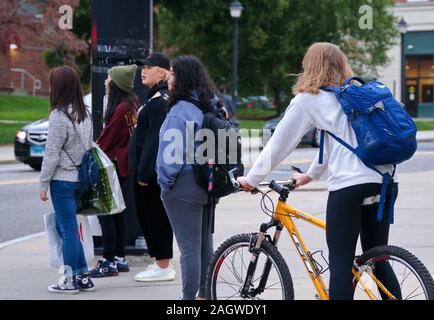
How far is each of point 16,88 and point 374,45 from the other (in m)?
23.7

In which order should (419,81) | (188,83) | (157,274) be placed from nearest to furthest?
(188,83), (157,274), (419,81)

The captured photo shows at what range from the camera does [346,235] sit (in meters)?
5.37

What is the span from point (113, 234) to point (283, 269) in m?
2.85

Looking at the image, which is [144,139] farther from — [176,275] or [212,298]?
[212,298]

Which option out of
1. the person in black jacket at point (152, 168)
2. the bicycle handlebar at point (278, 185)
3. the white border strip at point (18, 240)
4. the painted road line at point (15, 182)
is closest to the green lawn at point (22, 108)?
the painted road line at point (15, 182)

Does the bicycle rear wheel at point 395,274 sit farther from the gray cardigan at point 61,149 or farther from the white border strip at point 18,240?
the white border strip at point 18,240

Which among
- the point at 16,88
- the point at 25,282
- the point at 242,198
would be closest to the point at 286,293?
the point at 25,282

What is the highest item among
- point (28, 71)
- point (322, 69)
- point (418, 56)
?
point (418, 56)

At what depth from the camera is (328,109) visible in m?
5.48

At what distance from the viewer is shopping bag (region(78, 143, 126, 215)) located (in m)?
7.63

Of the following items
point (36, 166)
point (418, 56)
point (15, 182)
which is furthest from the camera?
point (418, 56)

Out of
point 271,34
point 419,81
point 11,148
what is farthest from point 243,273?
point 419,81

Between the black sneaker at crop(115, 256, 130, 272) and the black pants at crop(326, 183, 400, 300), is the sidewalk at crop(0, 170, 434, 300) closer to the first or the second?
the black sneaker at crop(115, 256, 130, 272)

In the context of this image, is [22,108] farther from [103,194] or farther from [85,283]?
[85,283]
